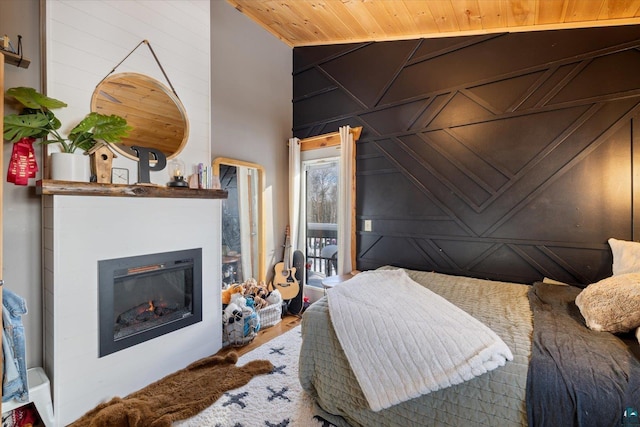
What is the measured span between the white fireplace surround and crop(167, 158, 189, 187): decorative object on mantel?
0.12 metres

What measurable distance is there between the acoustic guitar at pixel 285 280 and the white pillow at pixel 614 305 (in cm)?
247

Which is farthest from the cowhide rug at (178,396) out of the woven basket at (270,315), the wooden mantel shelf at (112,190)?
the wooden mantel shelf at (112,190)

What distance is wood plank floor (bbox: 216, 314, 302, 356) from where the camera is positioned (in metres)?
2.46

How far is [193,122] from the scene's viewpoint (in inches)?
91.9

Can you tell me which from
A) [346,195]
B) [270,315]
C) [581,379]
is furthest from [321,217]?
[581,379]

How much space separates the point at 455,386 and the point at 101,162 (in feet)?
7.55

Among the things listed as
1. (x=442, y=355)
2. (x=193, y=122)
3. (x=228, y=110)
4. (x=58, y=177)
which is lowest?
(x=442, y=355)

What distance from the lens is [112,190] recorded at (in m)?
1.76

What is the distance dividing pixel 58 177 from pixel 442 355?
7.29ft

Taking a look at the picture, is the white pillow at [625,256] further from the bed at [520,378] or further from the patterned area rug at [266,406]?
the patterned area rug at [266,406]

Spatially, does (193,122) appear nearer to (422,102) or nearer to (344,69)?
(344,69)

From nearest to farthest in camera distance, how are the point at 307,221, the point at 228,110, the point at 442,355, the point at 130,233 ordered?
the point at 442,355 < the point at 130,233 < the point at 228,110 < the point at 307,221

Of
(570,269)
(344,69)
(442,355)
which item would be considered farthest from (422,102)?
(442,355)

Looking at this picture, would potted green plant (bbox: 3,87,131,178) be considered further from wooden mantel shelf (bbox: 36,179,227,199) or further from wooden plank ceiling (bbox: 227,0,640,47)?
wooden plank ceiling (bbox: 227,0,640,47)
